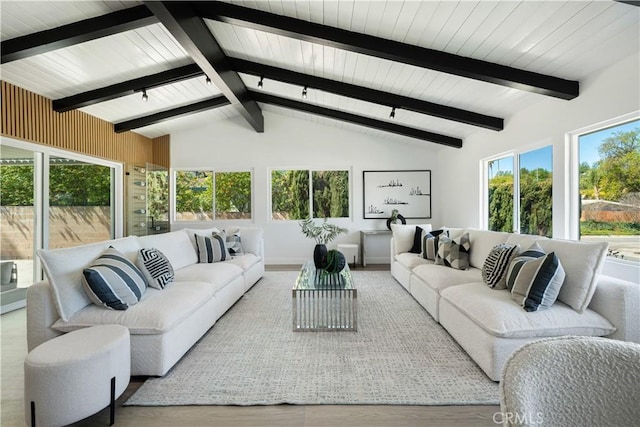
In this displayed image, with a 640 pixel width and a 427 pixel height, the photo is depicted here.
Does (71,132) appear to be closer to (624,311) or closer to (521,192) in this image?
(521,192)

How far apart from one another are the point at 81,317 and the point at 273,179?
189 inches

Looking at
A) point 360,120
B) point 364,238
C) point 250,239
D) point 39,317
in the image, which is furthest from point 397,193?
point 39,317

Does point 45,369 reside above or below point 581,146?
below

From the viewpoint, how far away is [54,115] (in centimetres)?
448

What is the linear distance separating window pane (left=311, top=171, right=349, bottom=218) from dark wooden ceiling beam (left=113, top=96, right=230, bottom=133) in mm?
2294

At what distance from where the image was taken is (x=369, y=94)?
175 inches

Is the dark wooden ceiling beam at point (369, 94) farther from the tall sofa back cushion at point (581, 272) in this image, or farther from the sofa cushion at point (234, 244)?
the tall sofa back cushion at point (581, 272)

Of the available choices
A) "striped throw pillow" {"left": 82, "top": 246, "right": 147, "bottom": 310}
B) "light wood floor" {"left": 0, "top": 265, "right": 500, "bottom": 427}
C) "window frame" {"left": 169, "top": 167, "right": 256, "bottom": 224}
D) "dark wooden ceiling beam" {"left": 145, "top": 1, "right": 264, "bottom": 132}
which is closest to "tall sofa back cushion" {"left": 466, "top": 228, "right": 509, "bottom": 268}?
"light wood floor" {"left": 0, "top": 265, "right": 500, "bottom": 427}

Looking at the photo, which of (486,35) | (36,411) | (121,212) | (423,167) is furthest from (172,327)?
(423,167)

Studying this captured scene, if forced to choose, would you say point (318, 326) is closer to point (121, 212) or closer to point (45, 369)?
point (45, 369)

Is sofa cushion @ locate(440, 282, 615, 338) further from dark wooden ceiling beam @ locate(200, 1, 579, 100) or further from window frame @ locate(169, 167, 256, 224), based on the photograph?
window frame @ locate(169, 167, 256, 224)

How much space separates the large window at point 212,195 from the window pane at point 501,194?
14.7 feet

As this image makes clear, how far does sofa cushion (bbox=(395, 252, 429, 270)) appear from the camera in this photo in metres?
4.14

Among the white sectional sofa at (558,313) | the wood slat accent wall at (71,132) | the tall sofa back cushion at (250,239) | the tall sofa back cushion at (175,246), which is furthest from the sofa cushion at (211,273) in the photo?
the wood slat accent wall at (71,132)
